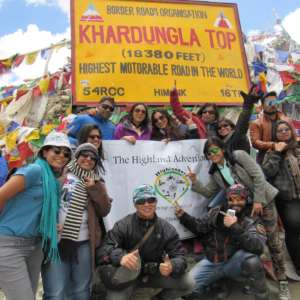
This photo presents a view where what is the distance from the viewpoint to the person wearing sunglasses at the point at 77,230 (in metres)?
3.17

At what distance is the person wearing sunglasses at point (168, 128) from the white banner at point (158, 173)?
100 millimetres

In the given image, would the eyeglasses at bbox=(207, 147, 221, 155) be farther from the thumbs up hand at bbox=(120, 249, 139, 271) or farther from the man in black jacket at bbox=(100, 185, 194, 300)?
the thumbs up hand at bbox=(120, 249, 139, 271)

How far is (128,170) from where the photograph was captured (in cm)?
460

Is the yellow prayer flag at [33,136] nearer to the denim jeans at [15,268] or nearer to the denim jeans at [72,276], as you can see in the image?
the denim jeans at [72,276]

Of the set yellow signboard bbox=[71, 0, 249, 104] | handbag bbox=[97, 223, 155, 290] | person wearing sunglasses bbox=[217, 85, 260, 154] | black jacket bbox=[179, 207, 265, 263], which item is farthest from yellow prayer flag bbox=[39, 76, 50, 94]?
handbag bbox=[97, 223, 155, 290]

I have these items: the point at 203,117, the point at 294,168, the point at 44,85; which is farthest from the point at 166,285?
the point at 44,85

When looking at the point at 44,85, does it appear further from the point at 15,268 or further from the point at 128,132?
the point at 15,268

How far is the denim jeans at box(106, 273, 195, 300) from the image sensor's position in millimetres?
3424

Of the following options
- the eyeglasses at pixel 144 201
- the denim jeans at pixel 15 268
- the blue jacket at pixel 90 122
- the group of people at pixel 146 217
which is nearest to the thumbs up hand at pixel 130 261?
the group of people at pixel 146 217

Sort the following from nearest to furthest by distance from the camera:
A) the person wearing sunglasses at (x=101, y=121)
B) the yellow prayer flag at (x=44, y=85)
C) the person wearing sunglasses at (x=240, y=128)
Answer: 1. the person wearing sunglasses at (x=240, y=128)
2. the person wearing sunglasses at (x=101, y=121)
3. the yellow prayer flag at (x=44, y=85)

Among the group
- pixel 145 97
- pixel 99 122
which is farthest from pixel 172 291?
pixel 145 97

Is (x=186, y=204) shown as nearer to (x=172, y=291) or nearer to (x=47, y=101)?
(x=172, y=291)

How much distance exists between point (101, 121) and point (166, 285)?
2.22 metres

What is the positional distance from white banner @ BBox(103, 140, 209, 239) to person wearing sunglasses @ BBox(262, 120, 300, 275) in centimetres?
85
